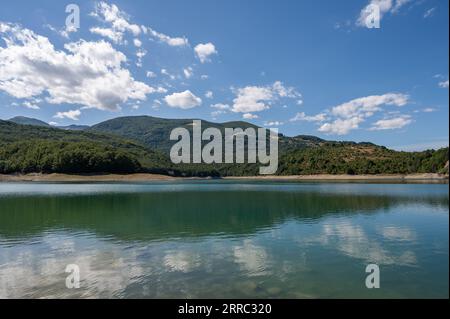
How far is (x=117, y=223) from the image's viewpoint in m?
33.2

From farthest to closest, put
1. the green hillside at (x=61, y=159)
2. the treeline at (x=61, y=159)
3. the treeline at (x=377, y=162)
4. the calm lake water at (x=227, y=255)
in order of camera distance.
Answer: the green hillside at (x=61, y=159), the treeline at (x=61, y=159), the treeline at (x=377, y=162), the calm lake water at (x=227, y=255)

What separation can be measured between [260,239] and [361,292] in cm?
1146

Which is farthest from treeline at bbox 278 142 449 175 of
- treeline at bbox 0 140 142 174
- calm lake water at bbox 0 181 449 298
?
calm lake water at bbox 0 181 449 298

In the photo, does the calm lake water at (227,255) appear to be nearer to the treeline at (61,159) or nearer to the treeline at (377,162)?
the treeline at (377,162)

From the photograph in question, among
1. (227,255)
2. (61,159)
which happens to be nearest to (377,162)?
(61,159)

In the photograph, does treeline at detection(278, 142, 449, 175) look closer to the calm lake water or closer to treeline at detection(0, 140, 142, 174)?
treeline at detection(0, 140, 142, 174)

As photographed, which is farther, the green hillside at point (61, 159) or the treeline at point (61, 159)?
the green hillside at point (61, 159)

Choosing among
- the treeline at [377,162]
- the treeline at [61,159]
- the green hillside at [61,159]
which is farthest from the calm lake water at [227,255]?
the green hillside at [61,159]

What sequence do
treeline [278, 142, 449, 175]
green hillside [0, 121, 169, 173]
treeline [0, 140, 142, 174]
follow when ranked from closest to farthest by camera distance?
treeline [278, 142, 449, 175] < treeline [0, 140, 142, 174] < green hillside [0, 121, 169, 173]

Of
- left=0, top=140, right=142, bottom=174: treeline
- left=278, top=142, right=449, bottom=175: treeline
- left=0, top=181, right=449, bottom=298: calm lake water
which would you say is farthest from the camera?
left=0, top=140, right=142, bottom=174: treeline

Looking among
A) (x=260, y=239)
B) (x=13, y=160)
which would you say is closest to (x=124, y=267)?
(x=260, y=239)

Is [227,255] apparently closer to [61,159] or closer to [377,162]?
[61,159]
